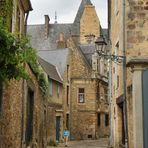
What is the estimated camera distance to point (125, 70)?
13.2 m

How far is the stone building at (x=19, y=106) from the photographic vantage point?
11415 millimetres

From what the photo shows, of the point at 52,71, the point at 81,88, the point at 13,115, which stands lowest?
the point at 13,115

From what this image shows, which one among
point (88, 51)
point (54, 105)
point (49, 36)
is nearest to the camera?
point (54, 105)

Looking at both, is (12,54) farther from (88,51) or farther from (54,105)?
(88,51)

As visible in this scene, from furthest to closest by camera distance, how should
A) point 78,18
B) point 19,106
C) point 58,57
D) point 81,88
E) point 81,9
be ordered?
point 81,9, point 78,18, point 81,88, point 58,57, point 19,106

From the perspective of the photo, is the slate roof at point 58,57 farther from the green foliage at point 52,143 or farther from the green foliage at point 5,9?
the green foliage at point 5,9

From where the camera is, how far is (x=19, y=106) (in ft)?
46.6

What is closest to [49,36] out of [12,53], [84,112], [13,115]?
[84,112]

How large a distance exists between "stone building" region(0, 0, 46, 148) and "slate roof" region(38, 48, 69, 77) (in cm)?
1420

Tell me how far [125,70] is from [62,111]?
20592 millimetres

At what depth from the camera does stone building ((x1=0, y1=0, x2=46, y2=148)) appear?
11415 mm

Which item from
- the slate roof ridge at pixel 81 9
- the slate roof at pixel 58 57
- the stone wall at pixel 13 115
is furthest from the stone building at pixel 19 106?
the slate roof ridge at pixel 81 9

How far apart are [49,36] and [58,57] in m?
15.4

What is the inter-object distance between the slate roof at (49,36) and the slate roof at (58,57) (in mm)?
11244
